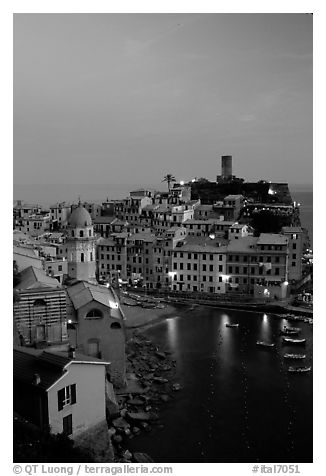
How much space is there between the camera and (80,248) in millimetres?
9273

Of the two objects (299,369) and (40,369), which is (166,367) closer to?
(299,369)

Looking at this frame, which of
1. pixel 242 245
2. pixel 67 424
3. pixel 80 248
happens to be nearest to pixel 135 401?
pixel 67 424

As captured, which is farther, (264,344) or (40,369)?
(264,344)

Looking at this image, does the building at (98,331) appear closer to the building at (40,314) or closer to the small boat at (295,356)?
the building at (40,314)

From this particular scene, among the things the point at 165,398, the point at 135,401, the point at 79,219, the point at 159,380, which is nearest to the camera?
the point at 135,401

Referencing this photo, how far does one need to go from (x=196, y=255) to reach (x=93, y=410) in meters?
8.04

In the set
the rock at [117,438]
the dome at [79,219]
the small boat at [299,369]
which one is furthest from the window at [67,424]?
the dome at [79,219]

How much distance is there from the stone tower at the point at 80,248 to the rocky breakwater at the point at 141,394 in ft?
5.23

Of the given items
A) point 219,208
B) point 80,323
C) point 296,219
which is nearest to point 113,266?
point 219,208

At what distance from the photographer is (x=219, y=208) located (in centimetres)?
1617

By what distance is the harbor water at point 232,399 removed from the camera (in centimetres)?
461

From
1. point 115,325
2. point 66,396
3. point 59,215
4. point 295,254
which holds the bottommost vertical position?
point 66,396

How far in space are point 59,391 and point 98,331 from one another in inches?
85.6

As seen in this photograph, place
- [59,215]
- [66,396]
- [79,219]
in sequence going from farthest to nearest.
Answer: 1. [59,215]
2. [79,219]
3. [66,396]
